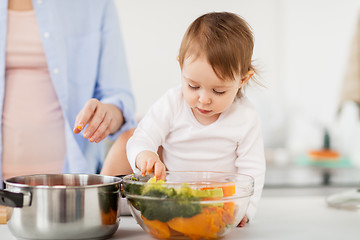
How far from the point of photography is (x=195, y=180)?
0.79 m

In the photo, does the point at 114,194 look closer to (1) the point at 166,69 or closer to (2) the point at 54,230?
(2) the point at 54,230

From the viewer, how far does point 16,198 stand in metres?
0.61

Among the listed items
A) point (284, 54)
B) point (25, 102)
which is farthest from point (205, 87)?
point (284, 54)

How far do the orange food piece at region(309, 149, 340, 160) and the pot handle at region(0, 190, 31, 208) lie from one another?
283 centimetres

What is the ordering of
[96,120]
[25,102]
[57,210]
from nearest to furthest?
1. [57,210]
2. [96,120]
3. [25,102]

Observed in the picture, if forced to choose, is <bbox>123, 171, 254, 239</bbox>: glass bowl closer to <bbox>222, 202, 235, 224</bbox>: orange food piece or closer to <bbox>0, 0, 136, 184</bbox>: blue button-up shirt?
<bbox>222, 202, 235, 224</bbox>: orange food piece

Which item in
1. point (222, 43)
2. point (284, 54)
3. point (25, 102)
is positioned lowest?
point (25, 102)

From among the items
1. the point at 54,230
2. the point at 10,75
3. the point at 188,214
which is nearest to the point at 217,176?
the point at 188,214

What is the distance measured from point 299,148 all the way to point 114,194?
304 centimetres

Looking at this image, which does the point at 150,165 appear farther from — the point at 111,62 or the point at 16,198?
the point at 111,62

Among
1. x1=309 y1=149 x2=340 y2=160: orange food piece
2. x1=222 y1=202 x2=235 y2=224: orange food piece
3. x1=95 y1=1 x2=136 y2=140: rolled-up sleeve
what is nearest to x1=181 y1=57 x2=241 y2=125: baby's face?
x1=222 y1=202 x2=235 y2=224: orange food piece

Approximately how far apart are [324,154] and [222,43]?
2.57 metres

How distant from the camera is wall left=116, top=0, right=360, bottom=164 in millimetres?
3219

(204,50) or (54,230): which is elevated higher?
(204,50)
